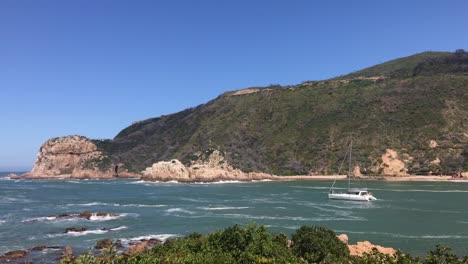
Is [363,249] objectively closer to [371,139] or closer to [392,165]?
[392,165]

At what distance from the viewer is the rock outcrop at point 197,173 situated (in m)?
A: 169

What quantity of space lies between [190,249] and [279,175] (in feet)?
482

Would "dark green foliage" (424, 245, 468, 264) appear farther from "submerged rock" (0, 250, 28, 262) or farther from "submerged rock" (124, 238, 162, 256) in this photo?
"submerged rock" (0, 250, 28, 262)

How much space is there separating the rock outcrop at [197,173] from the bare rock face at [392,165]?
42228 mm

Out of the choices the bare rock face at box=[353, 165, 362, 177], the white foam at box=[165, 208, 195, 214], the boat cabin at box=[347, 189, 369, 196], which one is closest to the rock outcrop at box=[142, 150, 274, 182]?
the bare rock face at box=[353, 165, 362, 177]

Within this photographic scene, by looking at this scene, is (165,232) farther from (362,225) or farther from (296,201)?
(296,201)

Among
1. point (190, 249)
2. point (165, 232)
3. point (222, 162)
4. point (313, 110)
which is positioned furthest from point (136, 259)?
point (313, 110)

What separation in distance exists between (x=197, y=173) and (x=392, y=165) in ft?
236

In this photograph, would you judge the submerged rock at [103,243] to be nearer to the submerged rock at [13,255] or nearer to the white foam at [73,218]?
the submerged rock at [13,255]

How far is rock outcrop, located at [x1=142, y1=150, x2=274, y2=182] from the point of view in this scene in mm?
169125

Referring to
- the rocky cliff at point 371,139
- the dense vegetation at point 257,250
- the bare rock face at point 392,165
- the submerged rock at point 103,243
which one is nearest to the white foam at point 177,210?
the submerged rock at point 103,243

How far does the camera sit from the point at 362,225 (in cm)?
6250

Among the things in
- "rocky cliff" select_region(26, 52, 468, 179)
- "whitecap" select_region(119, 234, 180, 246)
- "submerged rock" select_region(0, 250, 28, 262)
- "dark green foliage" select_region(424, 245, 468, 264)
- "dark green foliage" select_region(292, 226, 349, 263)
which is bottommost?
"whitecap" select_region(119, 234, 180, 246)

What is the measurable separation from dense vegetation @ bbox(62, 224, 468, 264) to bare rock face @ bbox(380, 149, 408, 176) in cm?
13313
